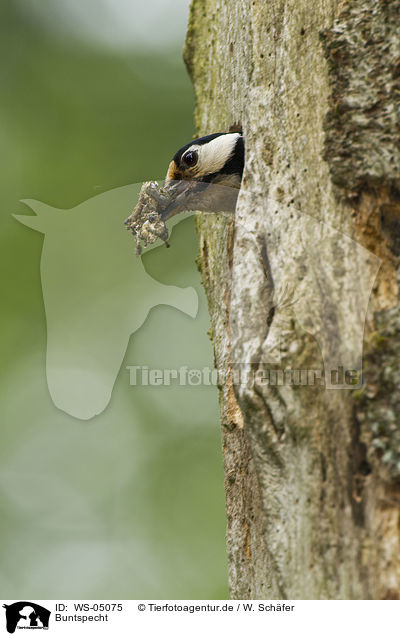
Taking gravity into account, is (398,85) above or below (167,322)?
above

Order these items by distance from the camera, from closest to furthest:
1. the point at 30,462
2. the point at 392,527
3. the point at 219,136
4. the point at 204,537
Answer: the point at 392,527
the point at 219,136
the point at 204,537
the point at 30,462

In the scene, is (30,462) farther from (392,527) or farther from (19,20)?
(392,527)

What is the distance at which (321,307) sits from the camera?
4.13ft

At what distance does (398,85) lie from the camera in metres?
1.28

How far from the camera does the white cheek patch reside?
78.1 inches

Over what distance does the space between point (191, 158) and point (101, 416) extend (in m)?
1.45

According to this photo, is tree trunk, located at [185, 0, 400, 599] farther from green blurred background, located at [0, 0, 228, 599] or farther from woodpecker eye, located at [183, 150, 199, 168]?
green blurred background, located at [0, 0, 228, 599]

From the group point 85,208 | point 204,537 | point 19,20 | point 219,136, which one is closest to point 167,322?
point 85,208

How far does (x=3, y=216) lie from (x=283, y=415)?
261cm

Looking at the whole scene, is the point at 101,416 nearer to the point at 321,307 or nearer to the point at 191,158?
the point at 191,158
